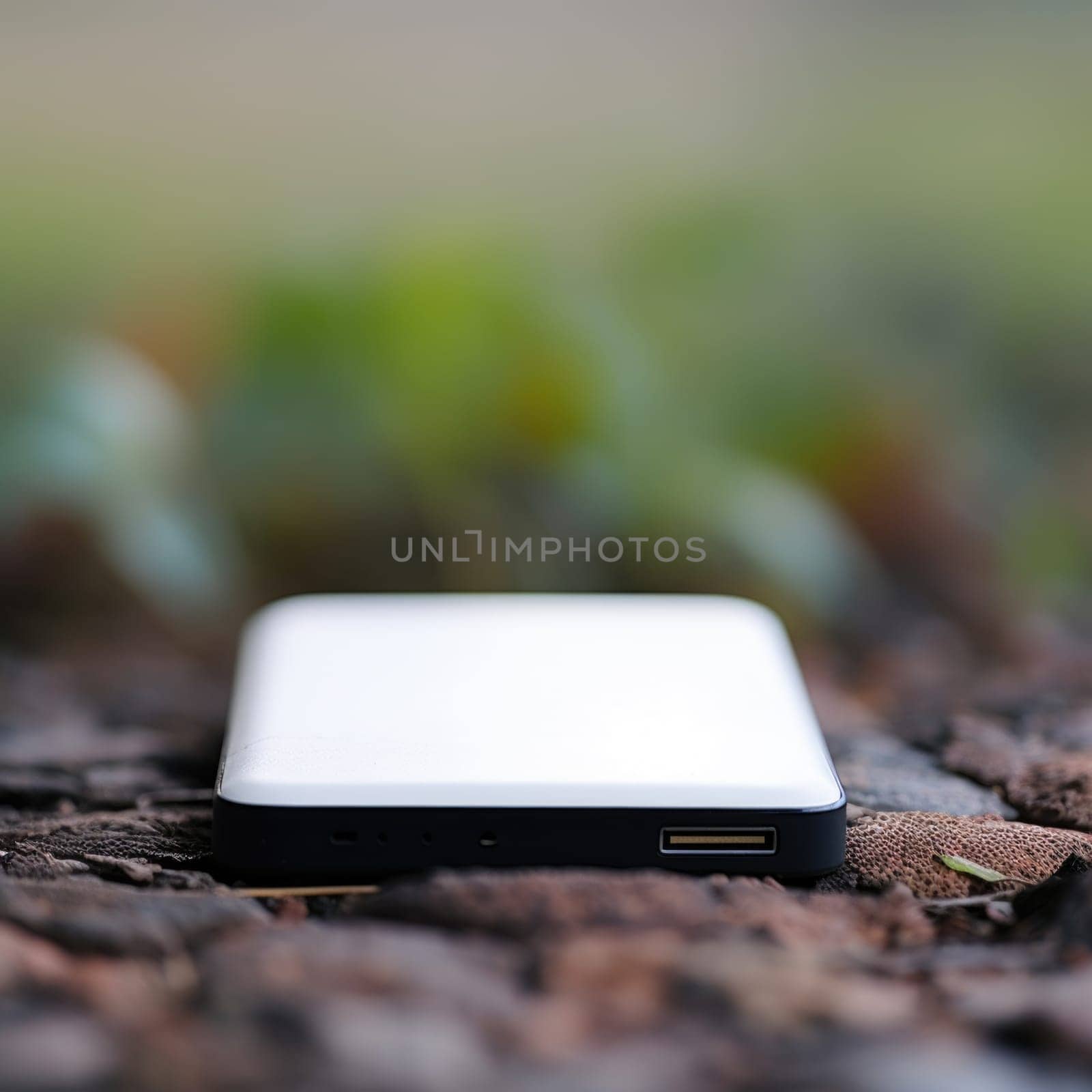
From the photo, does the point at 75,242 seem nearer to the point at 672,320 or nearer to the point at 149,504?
the point at 149,504

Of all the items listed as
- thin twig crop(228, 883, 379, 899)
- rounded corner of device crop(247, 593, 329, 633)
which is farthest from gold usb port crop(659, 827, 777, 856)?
rounded corner of device crop(247, 593, 329, 633)

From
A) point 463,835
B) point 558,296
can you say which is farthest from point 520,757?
point 558,296

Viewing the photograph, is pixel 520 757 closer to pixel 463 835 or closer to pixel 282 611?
pixel 463 835

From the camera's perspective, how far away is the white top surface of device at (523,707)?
27.2 inches

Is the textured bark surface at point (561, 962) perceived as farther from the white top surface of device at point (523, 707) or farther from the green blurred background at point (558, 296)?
the green blurred background at point (558, 296)

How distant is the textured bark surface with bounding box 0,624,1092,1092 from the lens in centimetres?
53

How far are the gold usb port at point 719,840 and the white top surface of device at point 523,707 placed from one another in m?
0.01

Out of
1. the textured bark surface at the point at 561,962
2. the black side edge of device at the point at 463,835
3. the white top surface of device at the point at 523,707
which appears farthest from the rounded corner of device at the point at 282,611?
the black side edge of device at the point at 463,835

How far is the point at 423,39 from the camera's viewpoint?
4.36 feet

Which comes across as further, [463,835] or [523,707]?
[523,707]

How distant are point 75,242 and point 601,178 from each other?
488mm

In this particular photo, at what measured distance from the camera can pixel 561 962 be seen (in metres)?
0.60

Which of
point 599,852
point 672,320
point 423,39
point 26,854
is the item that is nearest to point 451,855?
point 599,852

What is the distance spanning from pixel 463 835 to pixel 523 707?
12 centimetres
